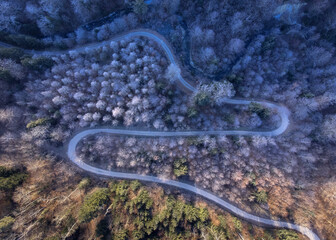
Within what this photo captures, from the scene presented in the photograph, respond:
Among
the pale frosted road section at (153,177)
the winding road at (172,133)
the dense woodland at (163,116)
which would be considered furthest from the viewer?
the winding road at (172,133)

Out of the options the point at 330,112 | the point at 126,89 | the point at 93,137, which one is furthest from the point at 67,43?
the point at 330,112

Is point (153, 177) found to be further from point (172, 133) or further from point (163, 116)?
point (163, 116)

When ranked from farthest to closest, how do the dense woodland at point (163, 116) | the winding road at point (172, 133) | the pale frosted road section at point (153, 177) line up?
the winding road at point (172, 133), the pale frosted road section at point (153, 177), the dense woodland at point (163, 116)

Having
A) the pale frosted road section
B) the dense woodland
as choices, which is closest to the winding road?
the pale frosted road section

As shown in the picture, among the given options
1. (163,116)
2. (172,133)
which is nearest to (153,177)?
(172,133)

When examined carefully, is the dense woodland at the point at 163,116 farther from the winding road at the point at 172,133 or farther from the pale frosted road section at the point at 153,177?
the pale frosted road section at the point at 153,177

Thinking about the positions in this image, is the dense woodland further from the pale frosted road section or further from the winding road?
the pale frosted road section

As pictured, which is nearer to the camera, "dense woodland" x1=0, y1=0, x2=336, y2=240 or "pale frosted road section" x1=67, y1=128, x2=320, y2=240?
"dense woodland" x1=0, y1=0, x2=336, y2=240

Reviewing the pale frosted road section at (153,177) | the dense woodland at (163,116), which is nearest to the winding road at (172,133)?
the pale frosted road section at (153,177)

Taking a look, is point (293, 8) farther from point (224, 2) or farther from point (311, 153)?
point (311, 153)
